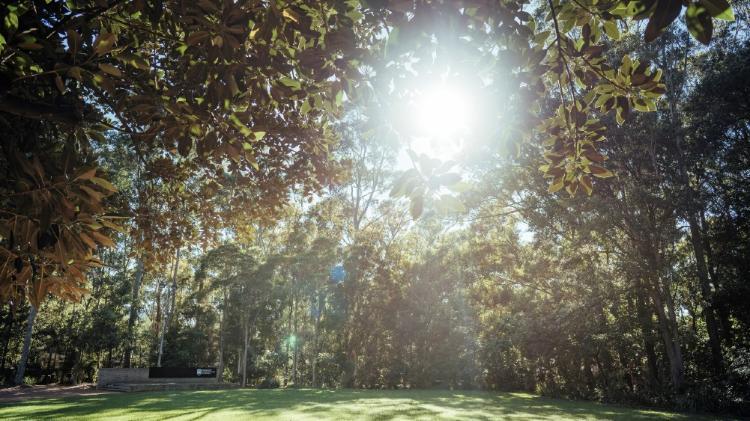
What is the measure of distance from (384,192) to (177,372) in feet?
47.5

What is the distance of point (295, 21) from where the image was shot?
1960 millimetres

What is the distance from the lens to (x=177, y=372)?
19.7m

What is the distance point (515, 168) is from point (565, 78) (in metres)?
12.1

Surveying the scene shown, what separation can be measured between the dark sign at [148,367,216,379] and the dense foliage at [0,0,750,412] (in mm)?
4340

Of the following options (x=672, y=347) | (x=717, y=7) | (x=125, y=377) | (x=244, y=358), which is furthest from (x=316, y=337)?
(x=717, y=7)

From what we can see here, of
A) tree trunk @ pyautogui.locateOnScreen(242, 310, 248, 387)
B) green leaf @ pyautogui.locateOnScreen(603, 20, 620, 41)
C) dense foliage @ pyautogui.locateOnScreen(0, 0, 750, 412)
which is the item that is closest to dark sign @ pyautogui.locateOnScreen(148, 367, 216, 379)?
tree trunk @ pyautogui.locateOnScreen(242, 310, 248, 387)

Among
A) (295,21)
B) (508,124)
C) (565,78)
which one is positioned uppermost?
(295,21)

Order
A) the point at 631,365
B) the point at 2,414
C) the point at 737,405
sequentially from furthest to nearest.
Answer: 1. the point at 631,365
2. the point at 737,405
3. the point at 2,414

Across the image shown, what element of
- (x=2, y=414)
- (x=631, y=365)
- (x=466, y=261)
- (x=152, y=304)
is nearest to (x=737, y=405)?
(x=631, y=365)

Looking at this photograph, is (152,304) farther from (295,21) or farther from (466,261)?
(295,21)

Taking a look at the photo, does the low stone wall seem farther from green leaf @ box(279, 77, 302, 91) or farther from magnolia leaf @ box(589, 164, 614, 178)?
magnolia leaf @ box(589, 164, 614, 178)

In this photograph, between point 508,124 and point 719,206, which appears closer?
point 508,124

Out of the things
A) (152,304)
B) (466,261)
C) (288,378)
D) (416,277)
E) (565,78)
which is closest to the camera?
(565,78)

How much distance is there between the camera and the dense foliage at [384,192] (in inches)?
70.1
